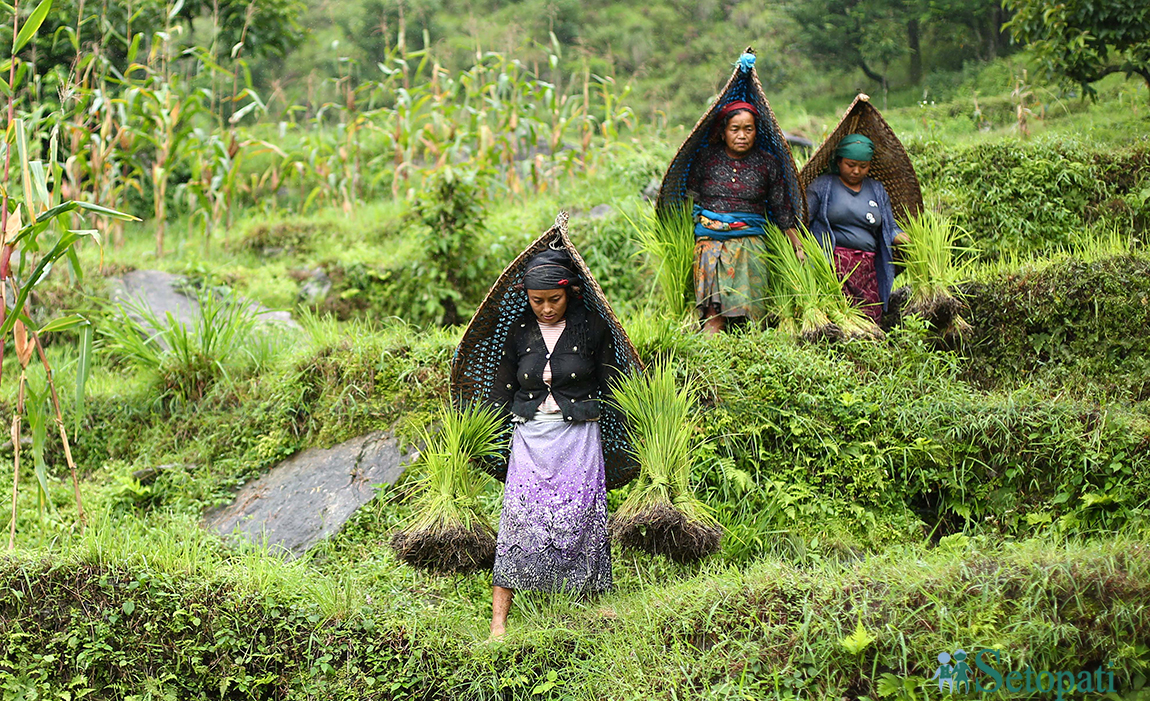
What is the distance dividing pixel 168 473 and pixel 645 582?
3210 millimetres

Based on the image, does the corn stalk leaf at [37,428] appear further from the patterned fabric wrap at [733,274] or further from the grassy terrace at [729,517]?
the patterned fabric wrap at [733,274]

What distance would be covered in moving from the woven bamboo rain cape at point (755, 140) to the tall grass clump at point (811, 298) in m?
0.25

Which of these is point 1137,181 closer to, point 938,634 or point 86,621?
point 938,634

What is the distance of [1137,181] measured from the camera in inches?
290

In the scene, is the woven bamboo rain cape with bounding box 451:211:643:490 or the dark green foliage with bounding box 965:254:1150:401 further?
the dark green foliage with bounding box 965:254:1150:401

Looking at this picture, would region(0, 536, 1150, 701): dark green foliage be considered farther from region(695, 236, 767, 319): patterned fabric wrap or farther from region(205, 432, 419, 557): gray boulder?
region(695, 236, 767, 319): patterned fabric wrap

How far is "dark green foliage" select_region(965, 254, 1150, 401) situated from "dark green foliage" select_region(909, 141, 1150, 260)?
1.17 meters

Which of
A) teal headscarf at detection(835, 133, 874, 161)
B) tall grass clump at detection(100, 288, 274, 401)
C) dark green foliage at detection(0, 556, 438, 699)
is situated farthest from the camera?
tall grass clump at detection(100, 288, 274, 401)

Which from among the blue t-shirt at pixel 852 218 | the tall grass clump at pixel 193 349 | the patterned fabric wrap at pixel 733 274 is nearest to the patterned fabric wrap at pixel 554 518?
the patterned fabric wrap at pixel 733 274

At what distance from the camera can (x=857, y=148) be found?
572cm

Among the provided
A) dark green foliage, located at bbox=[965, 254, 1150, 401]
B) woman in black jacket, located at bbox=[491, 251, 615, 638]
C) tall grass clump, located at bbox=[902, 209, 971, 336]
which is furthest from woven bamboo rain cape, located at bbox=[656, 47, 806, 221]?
woman in black jacket, located at bbox=[491, 251, 615, 638]

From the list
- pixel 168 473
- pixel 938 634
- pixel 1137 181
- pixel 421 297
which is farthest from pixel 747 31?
pixel 938 634

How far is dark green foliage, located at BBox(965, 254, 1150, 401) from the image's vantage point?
542 centimetres

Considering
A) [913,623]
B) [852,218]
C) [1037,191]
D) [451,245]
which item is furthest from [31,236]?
[1037,191]
